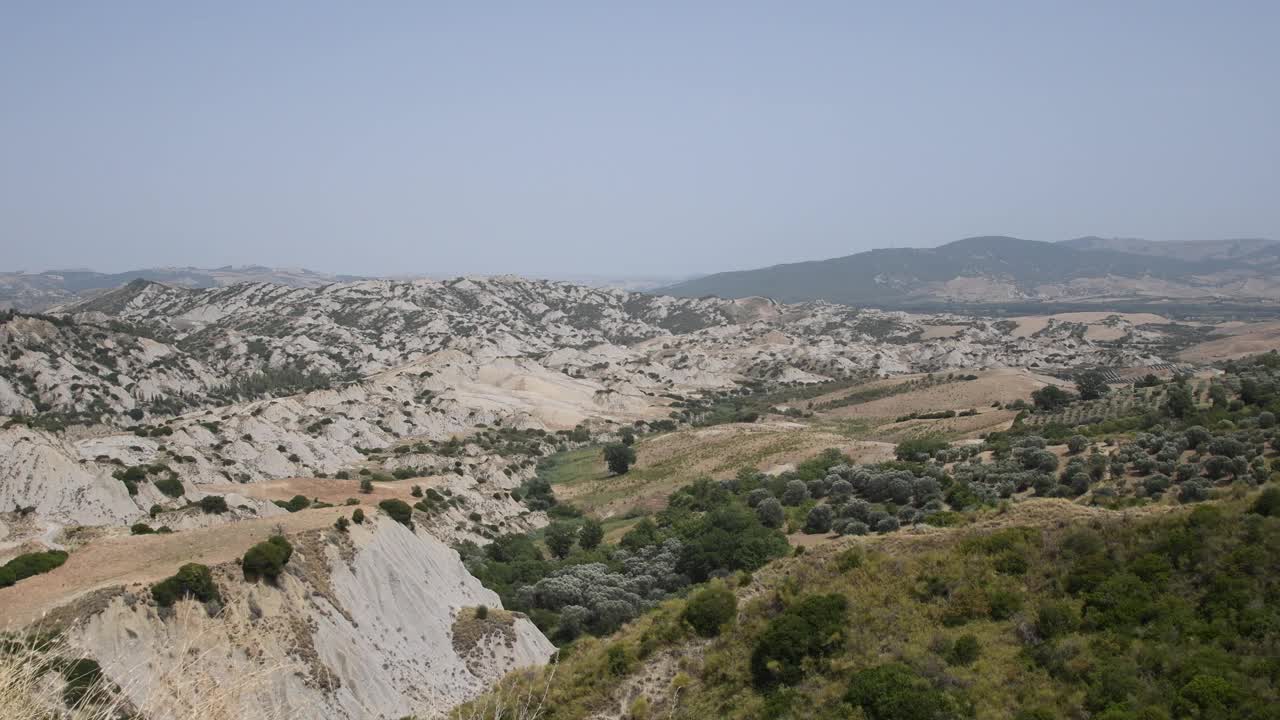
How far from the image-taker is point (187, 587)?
967 inches

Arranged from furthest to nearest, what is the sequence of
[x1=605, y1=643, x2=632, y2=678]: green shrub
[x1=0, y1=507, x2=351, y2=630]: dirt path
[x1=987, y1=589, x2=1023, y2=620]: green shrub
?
[x1=0, y1=507, x2=351, y2=630]: dirt path, [x1=605, y1=643, x2=632, y2=678]: green shrub, [x1=987, y1=589, x2=1023, y2=620]: green shrub

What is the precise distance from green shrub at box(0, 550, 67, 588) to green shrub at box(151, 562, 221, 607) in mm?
5163

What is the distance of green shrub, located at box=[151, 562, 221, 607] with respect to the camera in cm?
2422

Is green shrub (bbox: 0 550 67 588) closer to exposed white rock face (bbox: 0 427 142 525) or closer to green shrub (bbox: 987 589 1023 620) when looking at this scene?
exposed white rock face (bbox: 0 427 142 525)

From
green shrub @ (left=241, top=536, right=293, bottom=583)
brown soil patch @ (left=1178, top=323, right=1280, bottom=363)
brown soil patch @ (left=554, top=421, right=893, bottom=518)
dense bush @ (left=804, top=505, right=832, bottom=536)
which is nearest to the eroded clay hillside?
green shrub @ (left=241, top=536, right=293, bottom=583)

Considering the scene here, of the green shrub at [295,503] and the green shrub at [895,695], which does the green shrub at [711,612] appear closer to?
the green shrub at [895,695]

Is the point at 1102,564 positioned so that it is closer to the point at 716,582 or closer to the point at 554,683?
the point at 716,582

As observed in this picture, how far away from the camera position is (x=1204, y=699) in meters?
14.6

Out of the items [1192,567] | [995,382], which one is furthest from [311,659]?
[995,382]

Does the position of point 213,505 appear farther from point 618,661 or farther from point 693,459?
point 693,459

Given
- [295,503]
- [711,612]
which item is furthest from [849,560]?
[295,503]

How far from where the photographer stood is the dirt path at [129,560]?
77.7ft

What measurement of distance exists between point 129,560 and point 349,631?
838cm

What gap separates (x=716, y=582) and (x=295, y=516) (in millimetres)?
20200
